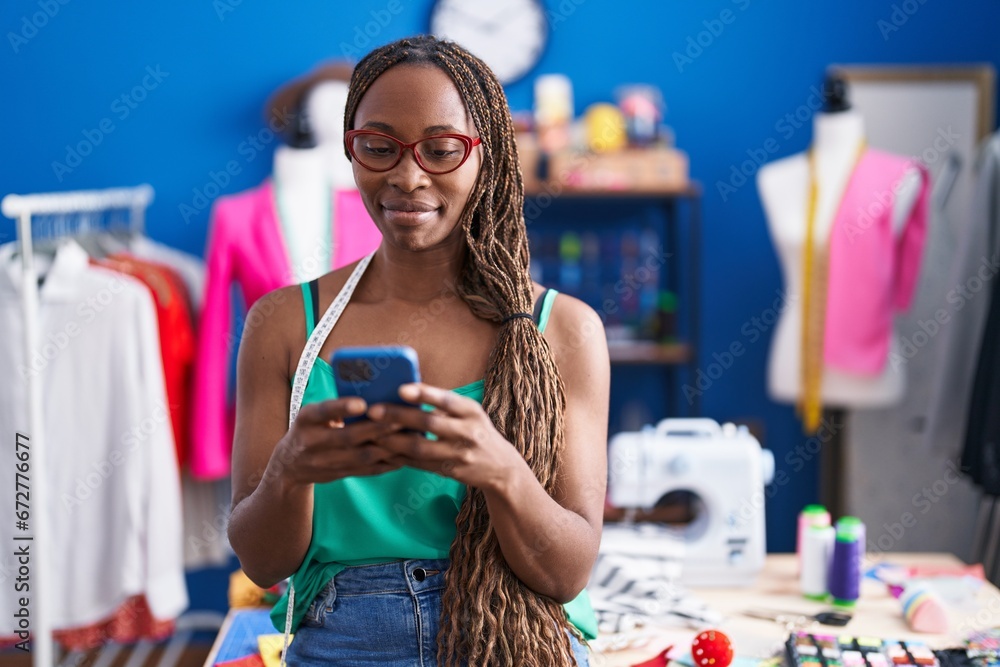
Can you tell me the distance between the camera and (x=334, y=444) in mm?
1070

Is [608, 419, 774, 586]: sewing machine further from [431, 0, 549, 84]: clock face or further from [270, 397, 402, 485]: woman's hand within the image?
[431, 0, 549, 84]: clock face

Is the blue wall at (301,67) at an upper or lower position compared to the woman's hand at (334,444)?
upper

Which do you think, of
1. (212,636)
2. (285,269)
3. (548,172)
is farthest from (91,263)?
(212,636)

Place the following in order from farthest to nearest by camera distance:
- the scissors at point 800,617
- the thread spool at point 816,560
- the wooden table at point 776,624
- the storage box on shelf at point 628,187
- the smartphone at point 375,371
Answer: the storage box on shelf at point 628,187
the thread spool at point 816,560
the scissors at point 800,617
the wooden table at point 776,624
the smartphone at point 375,371

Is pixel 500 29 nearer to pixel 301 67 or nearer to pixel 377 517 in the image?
pixel 301 67

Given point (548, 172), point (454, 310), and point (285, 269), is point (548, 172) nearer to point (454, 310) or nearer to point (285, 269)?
point (285, 269)

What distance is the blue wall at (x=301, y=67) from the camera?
364 centimetres

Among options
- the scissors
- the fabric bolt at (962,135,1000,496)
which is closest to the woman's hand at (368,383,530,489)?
the scissors

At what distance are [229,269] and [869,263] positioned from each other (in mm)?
1911

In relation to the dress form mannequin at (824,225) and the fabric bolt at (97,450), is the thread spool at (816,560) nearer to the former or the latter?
the dress form mannequin at (824,225)

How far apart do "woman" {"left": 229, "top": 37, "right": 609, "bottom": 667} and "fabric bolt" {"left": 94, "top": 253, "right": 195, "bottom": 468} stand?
164 centimetres

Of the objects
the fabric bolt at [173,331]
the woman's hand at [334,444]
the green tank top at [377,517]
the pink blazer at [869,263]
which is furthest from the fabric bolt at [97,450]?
the pink blazer at [869,263]

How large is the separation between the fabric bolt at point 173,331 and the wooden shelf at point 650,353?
4.25 ft

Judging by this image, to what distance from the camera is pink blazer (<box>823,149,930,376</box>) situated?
3.13 metres
